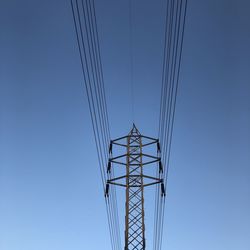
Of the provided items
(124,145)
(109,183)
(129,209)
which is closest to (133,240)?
(129,209)

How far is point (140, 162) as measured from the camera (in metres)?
23.3

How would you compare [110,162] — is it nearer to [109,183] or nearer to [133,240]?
[109,183]

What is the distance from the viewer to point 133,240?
21250 millimetres

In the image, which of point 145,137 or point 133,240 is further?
point 145,137

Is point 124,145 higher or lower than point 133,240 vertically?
higher

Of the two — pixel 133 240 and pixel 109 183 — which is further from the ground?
pixel 109 183

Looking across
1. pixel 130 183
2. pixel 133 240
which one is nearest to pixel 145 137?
pixel 130 183

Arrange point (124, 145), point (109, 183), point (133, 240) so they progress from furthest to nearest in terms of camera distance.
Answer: point (124, 145) → point (109, 183) → point (133, 240)

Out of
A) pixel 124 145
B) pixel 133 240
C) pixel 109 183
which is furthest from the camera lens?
pixel 124 145

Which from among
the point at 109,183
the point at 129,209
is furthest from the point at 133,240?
the point at 109,183

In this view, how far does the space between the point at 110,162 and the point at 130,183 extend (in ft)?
5.59

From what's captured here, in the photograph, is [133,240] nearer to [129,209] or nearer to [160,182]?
[129,209]

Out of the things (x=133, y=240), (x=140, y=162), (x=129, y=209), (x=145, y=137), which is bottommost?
(x=133, y=240)

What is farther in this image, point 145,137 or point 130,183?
point 145,137
